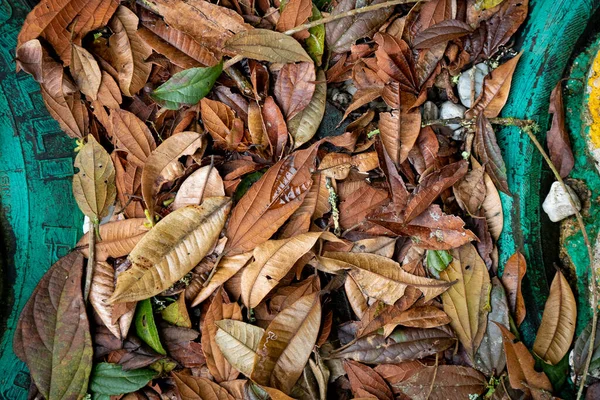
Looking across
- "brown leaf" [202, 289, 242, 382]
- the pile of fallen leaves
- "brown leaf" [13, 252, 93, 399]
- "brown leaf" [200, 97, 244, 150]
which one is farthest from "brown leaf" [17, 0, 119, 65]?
"brown leaf" [202, 289, 242, 382]

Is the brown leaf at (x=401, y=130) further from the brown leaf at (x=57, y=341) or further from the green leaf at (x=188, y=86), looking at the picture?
the brown leaf at (x=57, y=341)

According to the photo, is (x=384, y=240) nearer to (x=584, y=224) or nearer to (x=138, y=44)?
(x=584, y=224)

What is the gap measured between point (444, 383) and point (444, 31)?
68 cm

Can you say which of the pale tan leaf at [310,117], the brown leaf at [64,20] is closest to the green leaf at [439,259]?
the pale tan leaf at [310,117]

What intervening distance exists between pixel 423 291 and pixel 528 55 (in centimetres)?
50

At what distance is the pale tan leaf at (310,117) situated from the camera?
3.34 feet

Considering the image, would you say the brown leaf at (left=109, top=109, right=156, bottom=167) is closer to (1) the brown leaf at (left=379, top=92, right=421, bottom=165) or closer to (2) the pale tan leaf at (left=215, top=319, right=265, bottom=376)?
(2) the pale tan leaf at (left=215, top=319, right=265, bottom=376)

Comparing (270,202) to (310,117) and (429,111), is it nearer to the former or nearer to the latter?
(310,117)

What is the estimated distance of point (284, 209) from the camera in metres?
0.97

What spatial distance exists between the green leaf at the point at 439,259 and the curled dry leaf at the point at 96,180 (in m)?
0.68

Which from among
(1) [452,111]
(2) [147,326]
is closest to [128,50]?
(2) [147,326]

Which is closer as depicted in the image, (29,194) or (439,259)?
(439,259)

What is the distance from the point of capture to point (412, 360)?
3.21ft

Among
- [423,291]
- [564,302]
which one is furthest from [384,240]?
[564,302]
